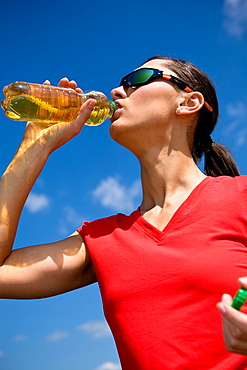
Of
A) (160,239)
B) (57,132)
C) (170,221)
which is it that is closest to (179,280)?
(160,239)

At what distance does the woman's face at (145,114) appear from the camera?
3746 mm

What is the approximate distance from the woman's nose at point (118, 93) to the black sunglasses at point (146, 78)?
0.16 feet

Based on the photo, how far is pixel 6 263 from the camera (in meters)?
3.53

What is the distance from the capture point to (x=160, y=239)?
3.16 meters

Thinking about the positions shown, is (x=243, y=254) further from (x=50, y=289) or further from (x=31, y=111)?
(x=31, y=111)

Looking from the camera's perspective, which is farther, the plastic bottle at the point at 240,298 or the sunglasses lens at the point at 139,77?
the sunglasses lens at the point at 139,77

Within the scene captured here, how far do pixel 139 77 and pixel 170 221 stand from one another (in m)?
1.28

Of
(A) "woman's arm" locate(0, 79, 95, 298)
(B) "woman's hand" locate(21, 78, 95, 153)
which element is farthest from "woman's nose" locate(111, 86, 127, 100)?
(A) "woman's arm" locate(0, 79, 95, 298)

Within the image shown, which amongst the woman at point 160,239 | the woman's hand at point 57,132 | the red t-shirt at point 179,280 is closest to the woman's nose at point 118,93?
the woman at point 160,239

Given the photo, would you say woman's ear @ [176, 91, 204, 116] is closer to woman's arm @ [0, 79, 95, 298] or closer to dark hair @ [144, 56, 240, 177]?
dark hair @ [144, 56, 240, 177]

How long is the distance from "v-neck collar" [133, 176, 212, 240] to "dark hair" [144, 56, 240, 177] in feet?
2.31

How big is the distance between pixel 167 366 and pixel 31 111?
2.40 metres

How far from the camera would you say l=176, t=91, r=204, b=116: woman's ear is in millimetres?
3928

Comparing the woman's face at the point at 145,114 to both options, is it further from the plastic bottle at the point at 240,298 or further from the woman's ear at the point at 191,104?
the plastic bottle at the point at 240,298
